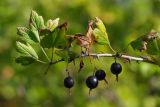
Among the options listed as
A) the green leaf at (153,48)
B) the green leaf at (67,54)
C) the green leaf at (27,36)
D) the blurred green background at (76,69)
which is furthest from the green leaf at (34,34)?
the blurred green background at (76,69)

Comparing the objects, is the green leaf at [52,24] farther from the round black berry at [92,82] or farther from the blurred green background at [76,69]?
the blurred green background at [76,69]

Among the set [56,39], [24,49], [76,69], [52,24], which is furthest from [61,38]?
[76,69]

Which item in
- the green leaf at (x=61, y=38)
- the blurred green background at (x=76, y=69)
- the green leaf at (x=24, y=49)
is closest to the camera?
the green leaf at (x=61, y=38)

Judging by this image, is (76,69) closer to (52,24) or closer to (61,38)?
(52,24)

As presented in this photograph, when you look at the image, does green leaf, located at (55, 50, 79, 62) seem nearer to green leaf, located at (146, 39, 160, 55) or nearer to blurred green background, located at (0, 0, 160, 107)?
green leaf, located at (146, 39, 160, 55)

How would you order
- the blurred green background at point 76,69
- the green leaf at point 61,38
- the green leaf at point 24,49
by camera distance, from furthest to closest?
the blurred green background at point 76,69, the green leaf at point 24,49, the green leaf at point 61,38

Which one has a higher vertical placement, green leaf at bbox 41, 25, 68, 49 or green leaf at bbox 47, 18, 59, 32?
green leaf at bbox 47, 18, 59, 32

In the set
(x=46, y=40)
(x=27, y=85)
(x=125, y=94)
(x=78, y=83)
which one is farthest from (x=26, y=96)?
(x=46, y=40)

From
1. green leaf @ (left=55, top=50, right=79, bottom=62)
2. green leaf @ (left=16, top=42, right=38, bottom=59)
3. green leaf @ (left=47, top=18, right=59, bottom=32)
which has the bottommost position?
green leaf @ (left=55, top=50, right=79, bottom=62)

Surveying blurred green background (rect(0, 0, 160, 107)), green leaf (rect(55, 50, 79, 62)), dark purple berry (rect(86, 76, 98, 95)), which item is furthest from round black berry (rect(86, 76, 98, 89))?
blurred green background (rect(0, 0, 160, 107))
